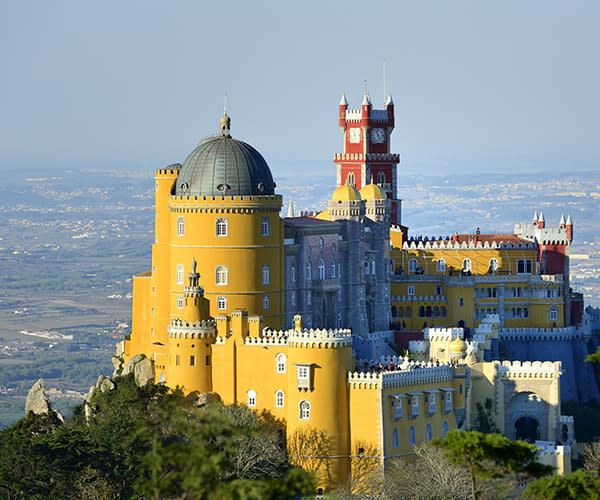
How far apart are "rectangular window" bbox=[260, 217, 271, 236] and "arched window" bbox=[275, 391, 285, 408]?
1281cm

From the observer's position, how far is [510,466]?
3012 inches

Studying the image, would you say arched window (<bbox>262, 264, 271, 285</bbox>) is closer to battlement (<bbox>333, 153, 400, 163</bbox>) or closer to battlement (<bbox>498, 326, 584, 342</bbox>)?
battlement (<bbox>498, 326, 584, 342</bbox>)

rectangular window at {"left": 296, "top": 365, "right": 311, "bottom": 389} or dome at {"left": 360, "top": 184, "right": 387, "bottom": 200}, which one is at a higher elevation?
dome at {"left": 360, "top": 184, "right": 387, "bottom": 200}

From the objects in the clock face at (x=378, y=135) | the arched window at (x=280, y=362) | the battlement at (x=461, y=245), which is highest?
the clock face at (x=378, y=135)

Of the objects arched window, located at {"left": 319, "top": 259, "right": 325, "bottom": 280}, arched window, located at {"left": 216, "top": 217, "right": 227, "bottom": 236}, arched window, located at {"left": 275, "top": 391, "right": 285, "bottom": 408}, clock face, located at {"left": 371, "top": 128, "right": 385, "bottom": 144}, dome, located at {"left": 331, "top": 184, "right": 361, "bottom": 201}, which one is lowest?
arched window, located at {"left": 275, "top": 391, "right": 285, "bottom": 408}

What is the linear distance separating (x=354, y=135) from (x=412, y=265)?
1618 cm

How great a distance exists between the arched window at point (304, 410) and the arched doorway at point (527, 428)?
1904cm

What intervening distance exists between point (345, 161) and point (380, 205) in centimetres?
1866

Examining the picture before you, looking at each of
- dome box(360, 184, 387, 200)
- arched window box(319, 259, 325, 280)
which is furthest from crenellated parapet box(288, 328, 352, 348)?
dome box(360, 184, 387, 200)

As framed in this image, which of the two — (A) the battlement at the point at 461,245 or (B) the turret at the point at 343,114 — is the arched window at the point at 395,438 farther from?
(B) the turret at the point at 343,114

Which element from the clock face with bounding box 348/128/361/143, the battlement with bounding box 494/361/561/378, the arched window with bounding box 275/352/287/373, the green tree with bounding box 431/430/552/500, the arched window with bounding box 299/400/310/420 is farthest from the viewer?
the clock face with bounding box 348/128/361/143

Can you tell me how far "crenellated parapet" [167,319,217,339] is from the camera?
10744 cm

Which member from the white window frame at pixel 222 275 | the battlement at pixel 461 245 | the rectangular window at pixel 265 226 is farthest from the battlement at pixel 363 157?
the white window frame at pixel 222 275

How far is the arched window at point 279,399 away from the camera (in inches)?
4139
